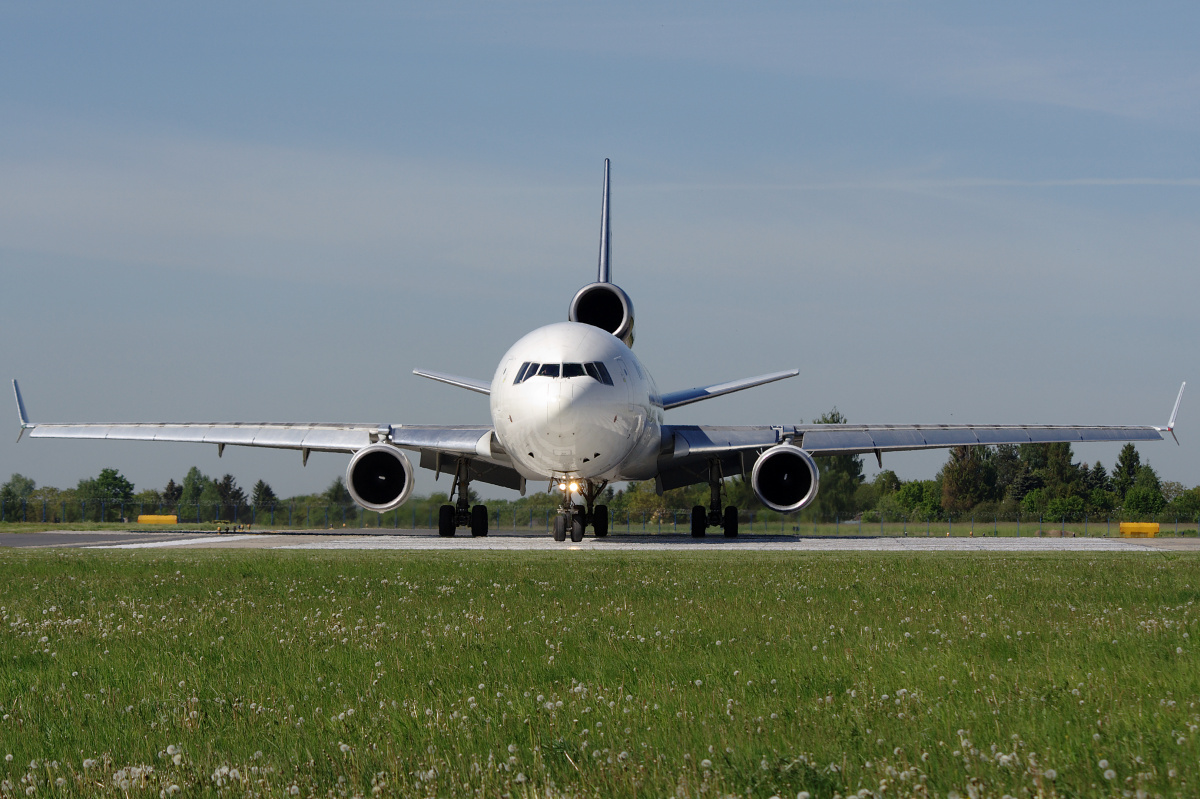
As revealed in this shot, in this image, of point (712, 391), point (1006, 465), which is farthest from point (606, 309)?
point (1006, 465)

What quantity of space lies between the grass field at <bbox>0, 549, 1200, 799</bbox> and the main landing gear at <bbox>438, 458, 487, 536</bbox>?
71.8 feet

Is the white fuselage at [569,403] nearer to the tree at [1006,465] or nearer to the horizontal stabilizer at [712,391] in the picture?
the horizontal stabilizer at [712,391]

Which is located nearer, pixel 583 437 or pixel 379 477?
pixel 583 437

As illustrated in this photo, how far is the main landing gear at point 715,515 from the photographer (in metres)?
35.8

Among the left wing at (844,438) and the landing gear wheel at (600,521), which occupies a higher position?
the left wing at (844,438)

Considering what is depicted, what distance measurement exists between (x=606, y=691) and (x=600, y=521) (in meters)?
28.2

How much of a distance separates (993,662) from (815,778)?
3.26 m

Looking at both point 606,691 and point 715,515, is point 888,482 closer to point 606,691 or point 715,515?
point 715,515

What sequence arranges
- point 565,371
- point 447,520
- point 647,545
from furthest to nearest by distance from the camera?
point 447,520 → point 647,545 → point 565,371

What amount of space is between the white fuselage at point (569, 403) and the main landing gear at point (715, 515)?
6.18 meters

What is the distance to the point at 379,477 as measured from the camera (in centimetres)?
3222

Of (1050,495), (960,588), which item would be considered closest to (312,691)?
(960,588)

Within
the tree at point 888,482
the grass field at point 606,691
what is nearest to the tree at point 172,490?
the tree at point 888,482

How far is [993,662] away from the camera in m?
7.35
